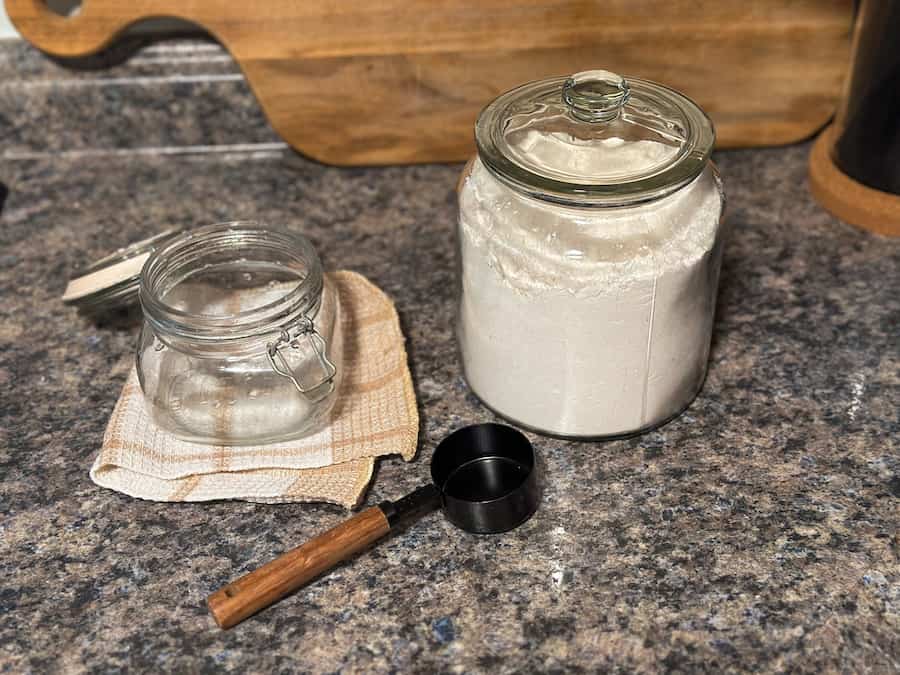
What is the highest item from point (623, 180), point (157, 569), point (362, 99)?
point (623, 180)

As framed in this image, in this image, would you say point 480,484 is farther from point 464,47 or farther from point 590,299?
point 464,47

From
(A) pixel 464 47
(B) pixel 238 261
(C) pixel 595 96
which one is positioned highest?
(C) pixel 595 96

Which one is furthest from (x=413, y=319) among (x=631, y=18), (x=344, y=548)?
(x=631, y=18)

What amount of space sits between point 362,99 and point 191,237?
1.30ft

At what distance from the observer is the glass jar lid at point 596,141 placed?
785mm

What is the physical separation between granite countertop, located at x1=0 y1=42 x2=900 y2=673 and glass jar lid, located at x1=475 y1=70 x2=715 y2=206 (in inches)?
10.7

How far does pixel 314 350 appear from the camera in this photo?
0.93m

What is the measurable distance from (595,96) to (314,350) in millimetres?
347

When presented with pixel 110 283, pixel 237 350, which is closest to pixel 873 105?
pixel 237 350

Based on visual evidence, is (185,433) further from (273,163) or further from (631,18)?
(631,18)

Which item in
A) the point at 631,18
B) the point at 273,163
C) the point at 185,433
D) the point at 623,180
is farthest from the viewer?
the point at 273,163

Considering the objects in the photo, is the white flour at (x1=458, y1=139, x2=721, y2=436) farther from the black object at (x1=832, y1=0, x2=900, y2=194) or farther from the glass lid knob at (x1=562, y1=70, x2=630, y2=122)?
the black object at (x1=832, y1=0, x2=900, y2=194)

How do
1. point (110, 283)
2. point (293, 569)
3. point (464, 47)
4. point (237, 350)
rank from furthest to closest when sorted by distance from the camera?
point (464, 47) < point (110, 283) < point (237, 350) < point (293, 569)

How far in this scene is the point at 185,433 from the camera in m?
0.93
